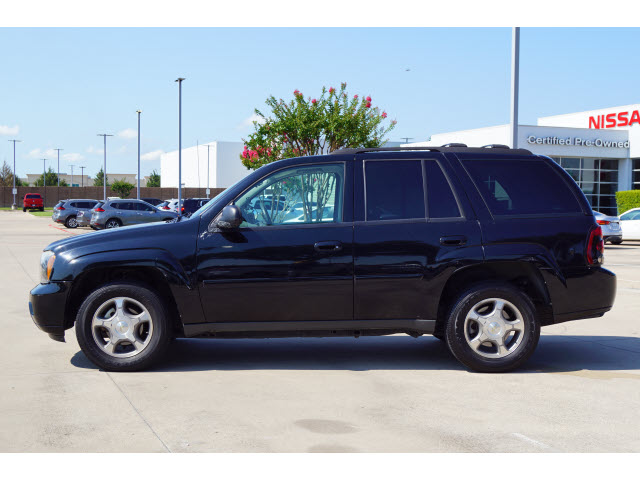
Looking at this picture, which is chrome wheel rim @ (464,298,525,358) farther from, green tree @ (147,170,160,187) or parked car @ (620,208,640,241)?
green tree @ (147,170,160,187)

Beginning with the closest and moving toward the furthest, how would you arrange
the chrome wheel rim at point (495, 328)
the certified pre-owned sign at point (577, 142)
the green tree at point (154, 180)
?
the chrome wheel rim at point (495, 328) → the certified pre-owned sign at point (577, 142) → the green tree at point (154, 180)

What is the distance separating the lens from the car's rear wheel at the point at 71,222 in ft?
136

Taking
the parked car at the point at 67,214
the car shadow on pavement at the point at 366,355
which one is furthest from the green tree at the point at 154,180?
the car shadow on pavement at the point at 366,355

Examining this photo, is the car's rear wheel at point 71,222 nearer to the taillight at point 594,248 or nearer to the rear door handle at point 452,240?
the rear door handle at point 452,240

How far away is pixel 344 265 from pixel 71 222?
3782 centimetres

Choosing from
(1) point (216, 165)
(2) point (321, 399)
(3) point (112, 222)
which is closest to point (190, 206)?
(3) point (112, 222)

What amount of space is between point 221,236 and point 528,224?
268 centimetres

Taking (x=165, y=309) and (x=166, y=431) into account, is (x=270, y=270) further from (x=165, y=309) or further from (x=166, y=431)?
(x=166, y=431)

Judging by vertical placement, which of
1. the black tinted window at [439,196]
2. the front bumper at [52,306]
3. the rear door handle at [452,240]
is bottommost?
the front bumper at [52,306]

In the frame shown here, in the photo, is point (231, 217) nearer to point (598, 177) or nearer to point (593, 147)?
point (593, 147)

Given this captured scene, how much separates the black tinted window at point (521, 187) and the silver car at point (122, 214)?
2977cm

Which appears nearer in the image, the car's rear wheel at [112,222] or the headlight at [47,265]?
the headlight at [47,265]

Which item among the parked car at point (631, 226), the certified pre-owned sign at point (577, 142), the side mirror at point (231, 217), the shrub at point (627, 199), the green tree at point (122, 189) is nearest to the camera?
the side mirror at point (231, 217)

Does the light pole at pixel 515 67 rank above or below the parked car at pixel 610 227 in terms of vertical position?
above
